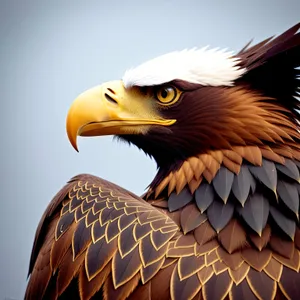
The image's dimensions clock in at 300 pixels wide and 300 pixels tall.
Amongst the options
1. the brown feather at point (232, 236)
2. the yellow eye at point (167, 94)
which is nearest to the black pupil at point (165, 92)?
the yellow eye at point (167, 94)

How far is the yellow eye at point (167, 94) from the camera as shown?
4.16 feet

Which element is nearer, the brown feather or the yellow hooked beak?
the brown feather

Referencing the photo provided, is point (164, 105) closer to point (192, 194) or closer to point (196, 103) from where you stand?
point (196, 103)

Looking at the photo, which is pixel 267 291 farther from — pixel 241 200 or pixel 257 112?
pixel 257 112

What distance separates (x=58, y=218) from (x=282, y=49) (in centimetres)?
66

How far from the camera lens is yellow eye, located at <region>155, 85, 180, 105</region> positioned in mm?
1269

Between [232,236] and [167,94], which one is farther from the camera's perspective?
[167,94]

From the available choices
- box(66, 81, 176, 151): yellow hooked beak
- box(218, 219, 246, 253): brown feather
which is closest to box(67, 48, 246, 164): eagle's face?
box(66, 81, 176, 151): yellow hooked beak

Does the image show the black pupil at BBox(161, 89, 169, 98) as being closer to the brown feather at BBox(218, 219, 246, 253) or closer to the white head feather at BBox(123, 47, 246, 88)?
the white head feather at BBox(123, 47, 246, 88)

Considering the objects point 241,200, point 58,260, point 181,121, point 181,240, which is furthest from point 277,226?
point 58,260

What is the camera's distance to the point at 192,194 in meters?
1.19

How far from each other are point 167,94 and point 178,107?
4 cm

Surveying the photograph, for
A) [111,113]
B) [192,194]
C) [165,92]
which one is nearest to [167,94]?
[165,92]

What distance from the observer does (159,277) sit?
0.97 meters
